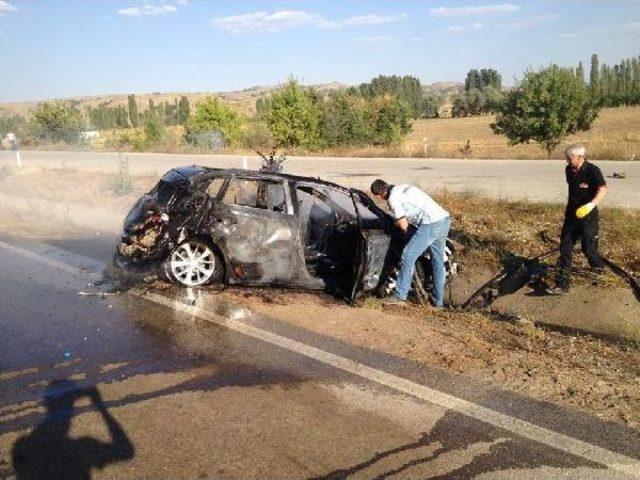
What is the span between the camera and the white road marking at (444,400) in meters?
3.37

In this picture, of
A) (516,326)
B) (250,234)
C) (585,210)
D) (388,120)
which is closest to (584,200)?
(585,210)

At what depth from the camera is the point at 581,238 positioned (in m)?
6.84

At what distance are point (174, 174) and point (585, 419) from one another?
534 cm

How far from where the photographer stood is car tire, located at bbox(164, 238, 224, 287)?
6.80m

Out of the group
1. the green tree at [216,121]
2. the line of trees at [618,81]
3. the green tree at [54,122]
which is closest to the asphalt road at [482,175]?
the green tree at [216,121]

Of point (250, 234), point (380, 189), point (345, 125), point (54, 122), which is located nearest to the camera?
point (380, 189)

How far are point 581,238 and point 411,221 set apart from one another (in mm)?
2142

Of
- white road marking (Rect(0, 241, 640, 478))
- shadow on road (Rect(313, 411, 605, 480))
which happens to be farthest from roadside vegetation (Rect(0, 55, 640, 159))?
shadow on road (Rect(313, 411, 605, 480))

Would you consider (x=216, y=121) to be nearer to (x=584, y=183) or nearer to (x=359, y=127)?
(x=359, y=127)

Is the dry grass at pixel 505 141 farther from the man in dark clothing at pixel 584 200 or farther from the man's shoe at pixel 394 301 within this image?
the man's shoe at pixel 394 301

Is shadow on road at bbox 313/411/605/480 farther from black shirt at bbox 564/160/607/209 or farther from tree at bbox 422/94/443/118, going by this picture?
tree at bbox 422/94/443/118

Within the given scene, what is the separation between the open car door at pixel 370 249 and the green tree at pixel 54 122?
4674cm

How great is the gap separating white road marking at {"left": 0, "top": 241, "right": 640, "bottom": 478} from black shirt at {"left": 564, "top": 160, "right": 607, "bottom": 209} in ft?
12.0

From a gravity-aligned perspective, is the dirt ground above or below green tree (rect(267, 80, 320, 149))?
below
